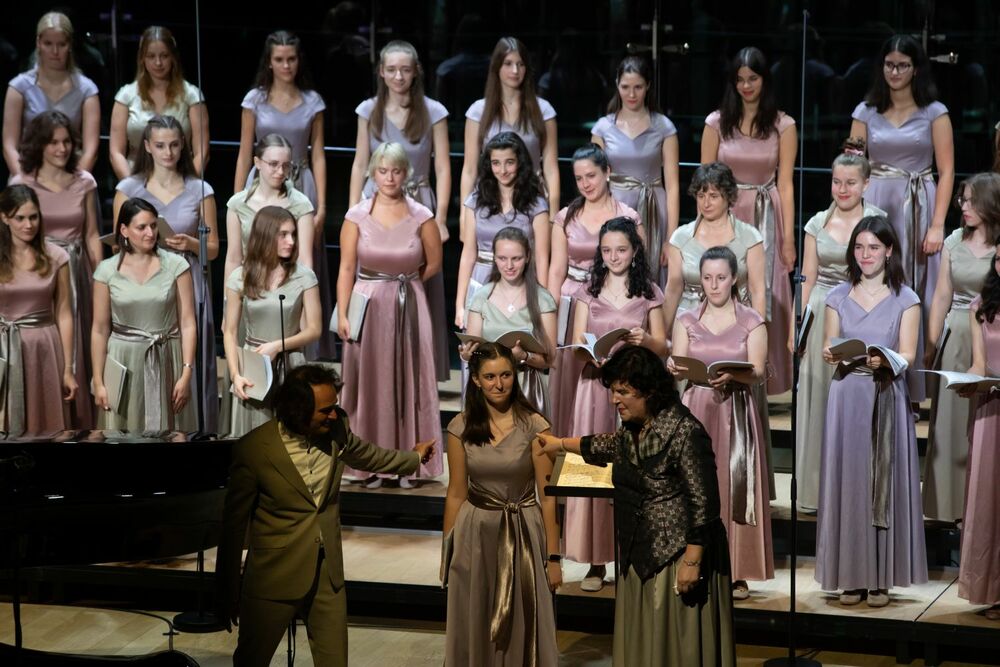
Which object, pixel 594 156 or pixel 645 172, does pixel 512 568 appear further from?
pixel 645 172

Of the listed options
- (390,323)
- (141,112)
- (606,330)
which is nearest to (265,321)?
(390,323)

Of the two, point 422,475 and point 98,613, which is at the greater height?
point 422,475

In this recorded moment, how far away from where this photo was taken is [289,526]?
4.52 m

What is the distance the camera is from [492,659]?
490 centimetres

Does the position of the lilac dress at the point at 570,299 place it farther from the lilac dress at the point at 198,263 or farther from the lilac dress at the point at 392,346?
the lilac dress at the point at 198,263

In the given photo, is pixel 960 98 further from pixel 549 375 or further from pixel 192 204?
pixel 192 204

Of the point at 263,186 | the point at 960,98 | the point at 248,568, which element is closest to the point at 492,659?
the point at 248,568

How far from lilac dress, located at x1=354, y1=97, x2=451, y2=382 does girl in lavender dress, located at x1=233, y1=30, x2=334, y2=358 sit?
0.97 feet

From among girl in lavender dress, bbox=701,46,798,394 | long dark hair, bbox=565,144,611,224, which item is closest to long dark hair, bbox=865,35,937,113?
girl in lavender dress, bbox=701,46,798,394

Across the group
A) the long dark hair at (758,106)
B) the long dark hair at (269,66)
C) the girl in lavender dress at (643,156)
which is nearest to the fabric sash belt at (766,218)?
the long dark hair at (758,106)

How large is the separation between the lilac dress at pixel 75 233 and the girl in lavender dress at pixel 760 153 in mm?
2753

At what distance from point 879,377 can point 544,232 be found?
1.59 metres

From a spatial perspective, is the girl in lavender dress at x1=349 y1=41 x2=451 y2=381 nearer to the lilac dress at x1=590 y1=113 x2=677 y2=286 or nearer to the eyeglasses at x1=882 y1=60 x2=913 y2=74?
the lilac dress at x1=590 y1=113 x2=677 y2=286

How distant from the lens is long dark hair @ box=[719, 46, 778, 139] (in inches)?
270
